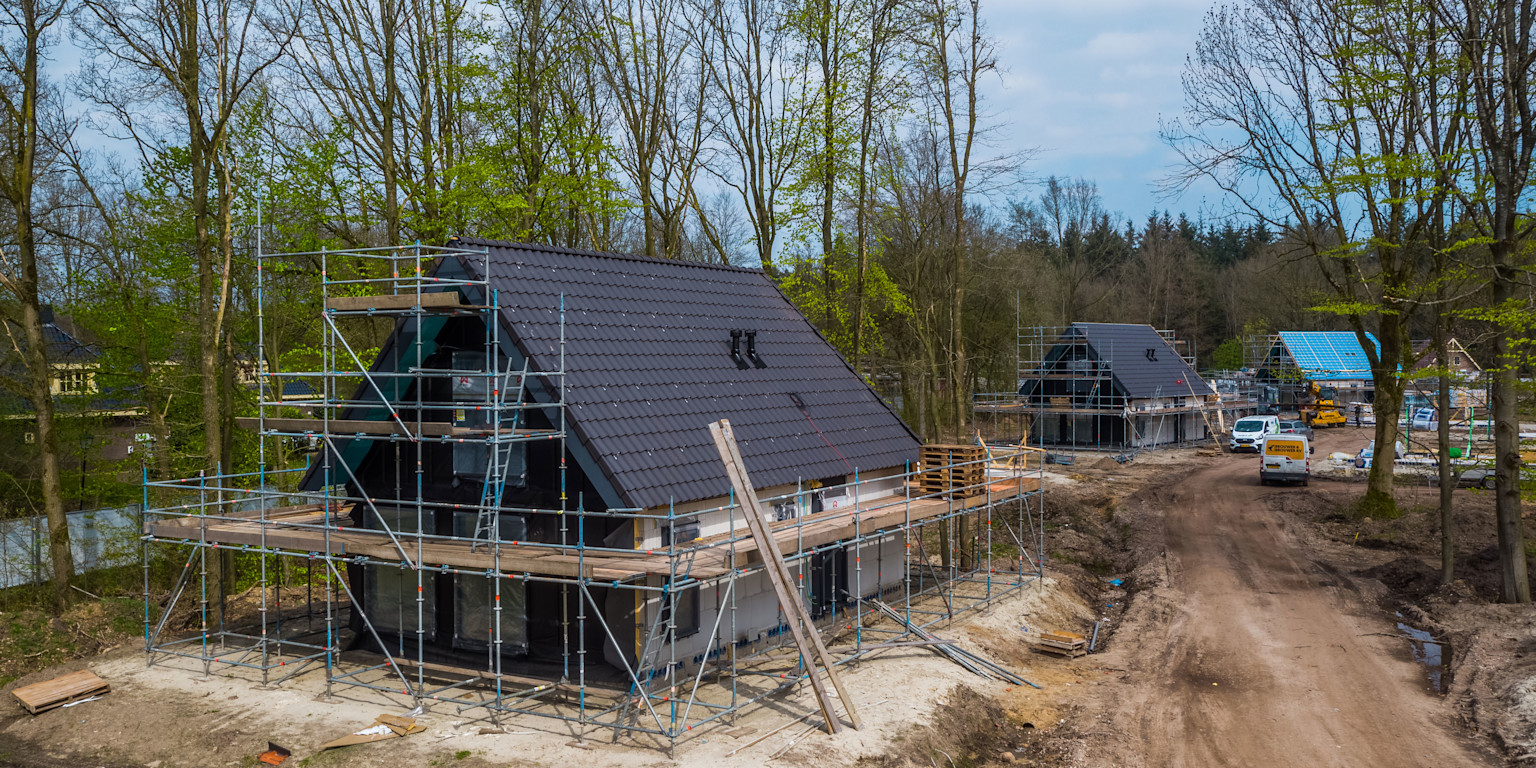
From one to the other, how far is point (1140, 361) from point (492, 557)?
127 ft

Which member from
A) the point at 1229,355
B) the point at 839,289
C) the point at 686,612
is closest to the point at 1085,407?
the point at 839,289

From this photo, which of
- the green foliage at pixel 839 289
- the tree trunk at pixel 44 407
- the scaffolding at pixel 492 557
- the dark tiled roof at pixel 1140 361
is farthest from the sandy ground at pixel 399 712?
the dark tiled roof at pixel 1140 361

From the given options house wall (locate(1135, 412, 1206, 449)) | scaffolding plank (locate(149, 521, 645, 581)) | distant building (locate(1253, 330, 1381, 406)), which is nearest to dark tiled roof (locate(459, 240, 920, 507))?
scaffolding plank (locate(149, 521, 645, 581))

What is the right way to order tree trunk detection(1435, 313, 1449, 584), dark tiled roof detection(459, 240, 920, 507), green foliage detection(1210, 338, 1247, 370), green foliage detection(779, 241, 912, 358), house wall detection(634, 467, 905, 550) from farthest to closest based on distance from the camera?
green foliage detection(1210, 338, 1247, 370) < green foliage detection(779, 241, 912, 358) < tree trunk detection(1435, 313, 1449, 584) < dark tiled roof detection(459, 240, 920, 507) < house wall detection(634, 467, 905, 550)

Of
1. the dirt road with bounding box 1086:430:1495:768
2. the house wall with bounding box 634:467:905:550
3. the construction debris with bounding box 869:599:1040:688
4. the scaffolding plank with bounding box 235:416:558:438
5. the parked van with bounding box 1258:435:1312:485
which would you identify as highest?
the scaffolding plank with bounding box 235:416:558:438

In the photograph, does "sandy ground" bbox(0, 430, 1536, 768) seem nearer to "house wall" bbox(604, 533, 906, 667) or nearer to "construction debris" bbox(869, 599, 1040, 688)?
"construction debris" bbox(869, 599, 1040, 688)

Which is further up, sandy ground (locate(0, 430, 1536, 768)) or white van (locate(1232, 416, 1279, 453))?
white van (locate(1232, 416, 1279, 453))

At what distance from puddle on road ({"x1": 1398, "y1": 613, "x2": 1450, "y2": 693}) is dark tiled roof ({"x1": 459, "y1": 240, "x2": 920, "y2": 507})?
9134 mm

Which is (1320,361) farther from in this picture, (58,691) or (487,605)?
(58,691)

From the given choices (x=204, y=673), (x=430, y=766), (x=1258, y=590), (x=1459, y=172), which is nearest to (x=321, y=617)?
(x=204, y=673)

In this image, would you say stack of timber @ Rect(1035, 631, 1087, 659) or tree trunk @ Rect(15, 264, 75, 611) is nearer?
stack of timber @ Rect(1035, 631, 1087, 659)

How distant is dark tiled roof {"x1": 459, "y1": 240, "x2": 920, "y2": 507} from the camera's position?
13.8 metres

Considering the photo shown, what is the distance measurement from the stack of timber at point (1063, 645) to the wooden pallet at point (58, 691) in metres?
15.1

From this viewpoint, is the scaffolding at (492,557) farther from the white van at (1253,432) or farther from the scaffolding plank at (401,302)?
the white van at (1253,432)
